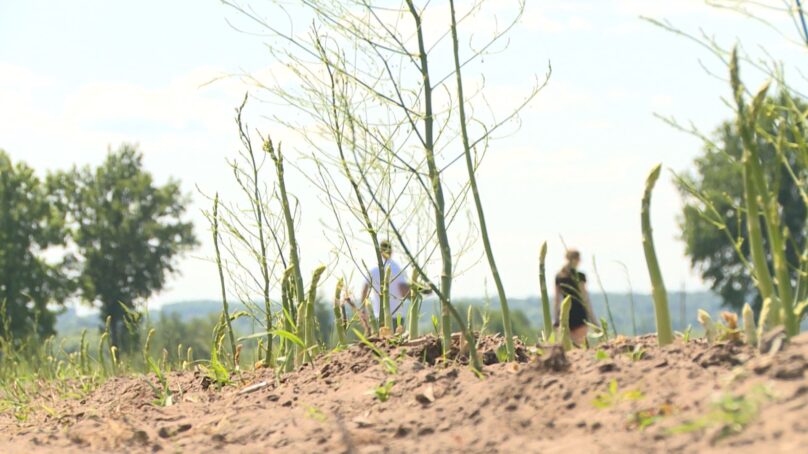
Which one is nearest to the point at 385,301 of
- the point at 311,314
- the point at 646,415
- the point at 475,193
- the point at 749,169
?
the point at 311,314

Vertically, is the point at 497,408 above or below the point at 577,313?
below

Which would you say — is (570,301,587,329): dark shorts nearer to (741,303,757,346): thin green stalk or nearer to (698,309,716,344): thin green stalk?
(698,309,716,344): thin green stalk

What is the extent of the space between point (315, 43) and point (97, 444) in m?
2.65

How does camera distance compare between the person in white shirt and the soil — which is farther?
the person in white shirt

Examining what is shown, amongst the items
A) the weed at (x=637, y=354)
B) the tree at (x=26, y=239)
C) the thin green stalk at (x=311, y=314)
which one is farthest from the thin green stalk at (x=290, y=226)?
the tree at (x=26, y=239)

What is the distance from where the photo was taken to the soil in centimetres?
342

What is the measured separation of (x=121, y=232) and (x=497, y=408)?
4653 centimetres

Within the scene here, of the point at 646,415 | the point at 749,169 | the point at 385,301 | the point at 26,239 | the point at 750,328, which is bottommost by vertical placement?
the point at 646,415

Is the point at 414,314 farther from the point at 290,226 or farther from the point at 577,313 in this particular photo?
the point at 577,313

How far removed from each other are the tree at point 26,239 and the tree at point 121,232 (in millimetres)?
2943

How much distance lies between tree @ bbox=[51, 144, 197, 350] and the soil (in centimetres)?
4332

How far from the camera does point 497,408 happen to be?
4219mm

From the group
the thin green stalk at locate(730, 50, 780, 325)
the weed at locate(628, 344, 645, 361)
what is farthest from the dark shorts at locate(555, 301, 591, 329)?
the thin green stalk at locate(730, 50, 780, 325)

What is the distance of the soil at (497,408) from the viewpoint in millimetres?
3416
